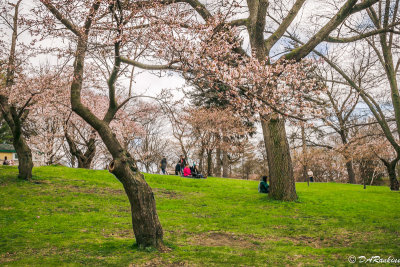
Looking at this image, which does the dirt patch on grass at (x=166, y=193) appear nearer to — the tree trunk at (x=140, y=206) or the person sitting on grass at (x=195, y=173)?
the person sitting on grass at (x=195, y=173)

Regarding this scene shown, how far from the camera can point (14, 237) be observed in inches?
252

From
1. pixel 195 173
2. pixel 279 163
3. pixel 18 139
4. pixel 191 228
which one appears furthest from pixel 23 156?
pixel 195 173

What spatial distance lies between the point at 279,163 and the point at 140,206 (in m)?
7.14

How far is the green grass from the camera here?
5.45 meters

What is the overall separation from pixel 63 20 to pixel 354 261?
822 cm

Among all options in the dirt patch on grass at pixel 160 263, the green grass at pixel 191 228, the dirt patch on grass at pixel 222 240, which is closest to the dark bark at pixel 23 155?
the green grass at pixel 191 228

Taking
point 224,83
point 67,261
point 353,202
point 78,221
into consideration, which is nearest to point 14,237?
point 78,221

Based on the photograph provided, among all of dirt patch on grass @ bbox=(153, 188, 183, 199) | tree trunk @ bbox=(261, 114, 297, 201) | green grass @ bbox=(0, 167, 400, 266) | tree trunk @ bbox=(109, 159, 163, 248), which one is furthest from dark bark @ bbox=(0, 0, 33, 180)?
tree trunk @ bbox=(261, 114, 297, 201)

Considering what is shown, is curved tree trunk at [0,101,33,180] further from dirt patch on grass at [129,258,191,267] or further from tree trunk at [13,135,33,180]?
dirt patch on grass at [129,258,191,267]

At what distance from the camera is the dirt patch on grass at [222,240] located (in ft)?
21.4

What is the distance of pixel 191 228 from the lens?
26.0 feet

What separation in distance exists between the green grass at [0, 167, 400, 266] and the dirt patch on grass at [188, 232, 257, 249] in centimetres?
2

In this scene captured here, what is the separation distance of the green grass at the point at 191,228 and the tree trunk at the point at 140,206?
0.91 ft

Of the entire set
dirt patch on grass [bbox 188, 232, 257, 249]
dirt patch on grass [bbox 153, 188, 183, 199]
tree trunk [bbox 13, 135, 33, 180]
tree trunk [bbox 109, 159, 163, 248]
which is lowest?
dirt patch on grass [bbox 188, 232, 257, 249]
